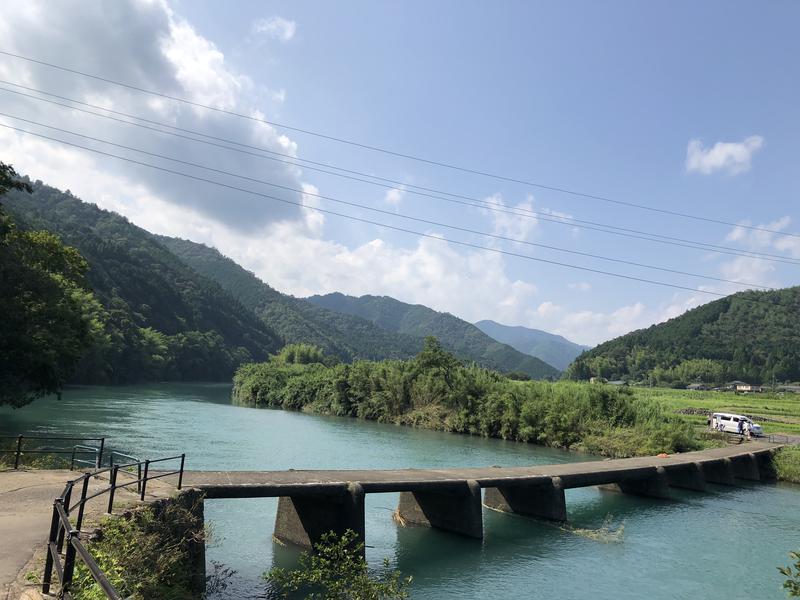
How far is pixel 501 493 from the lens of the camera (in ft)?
73.3

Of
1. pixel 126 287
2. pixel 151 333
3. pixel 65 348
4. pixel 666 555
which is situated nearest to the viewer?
pixel 666 555

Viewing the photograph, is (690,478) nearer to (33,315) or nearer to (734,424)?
(734,424)

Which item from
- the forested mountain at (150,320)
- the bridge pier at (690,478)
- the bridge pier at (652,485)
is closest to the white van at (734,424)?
the bridge pier at (690,478)

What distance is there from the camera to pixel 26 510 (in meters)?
10.1

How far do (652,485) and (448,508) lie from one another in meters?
13.6

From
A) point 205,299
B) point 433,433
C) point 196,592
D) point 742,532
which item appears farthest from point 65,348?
point 205,299

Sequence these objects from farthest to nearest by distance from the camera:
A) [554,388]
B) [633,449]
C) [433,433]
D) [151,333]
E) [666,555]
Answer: [151,333], [433,433], [554,388], [633,449], [666,555]

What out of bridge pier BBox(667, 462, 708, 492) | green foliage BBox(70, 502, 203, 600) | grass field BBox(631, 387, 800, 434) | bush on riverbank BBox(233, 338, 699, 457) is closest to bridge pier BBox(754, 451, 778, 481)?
bush on riverbank BBox(233, 338, 699, 457)

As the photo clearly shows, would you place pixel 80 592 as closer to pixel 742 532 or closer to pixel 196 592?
pixel 196 592

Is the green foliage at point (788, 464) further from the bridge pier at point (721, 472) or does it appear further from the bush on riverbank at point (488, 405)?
the bush on riverbank at point (488, 405)

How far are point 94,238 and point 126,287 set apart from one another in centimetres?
1818

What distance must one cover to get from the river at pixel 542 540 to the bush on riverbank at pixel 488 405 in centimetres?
836

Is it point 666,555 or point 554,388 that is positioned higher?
point 554,388

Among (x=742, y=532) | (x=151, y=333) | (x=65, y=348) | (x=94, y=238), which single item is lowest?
(x=742, y=532)
